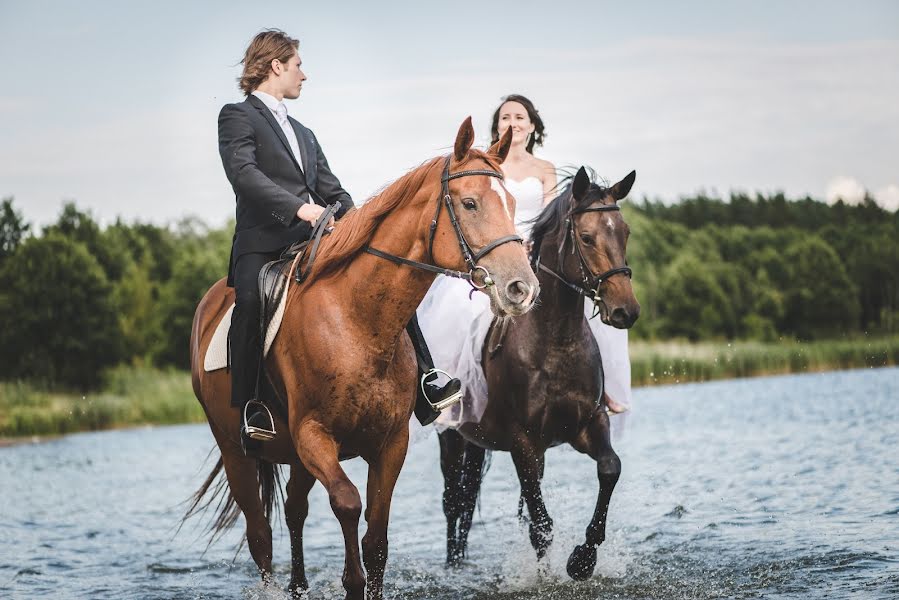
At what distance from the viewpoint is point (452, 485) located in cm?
961

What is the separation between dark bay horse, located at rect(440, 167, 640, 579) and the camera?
24.2 ft

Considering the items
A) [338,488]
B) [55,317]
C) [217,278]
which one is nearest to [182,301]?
[217,278]

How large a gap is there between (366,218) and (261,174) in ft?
3.22

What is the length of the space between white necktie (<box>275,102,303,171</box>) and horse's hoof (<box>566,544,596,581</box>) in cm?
345

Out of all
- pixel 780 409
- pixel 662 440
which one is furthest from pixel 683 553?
pixel 780 409

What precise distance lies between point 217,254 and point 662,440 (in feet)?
147

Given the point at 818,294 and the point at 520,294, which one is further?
the point at 818,294

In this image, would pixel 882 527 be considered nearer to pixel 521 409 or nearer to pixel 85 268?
pixel 521 409

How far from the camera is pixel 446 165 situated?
5320mm

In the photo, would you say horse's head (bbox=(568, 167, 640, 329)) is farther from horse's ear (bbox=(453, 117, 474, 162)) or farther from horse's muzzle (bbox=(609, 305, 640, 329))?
horse's ear (bbox=(453, 117, 474, 162))

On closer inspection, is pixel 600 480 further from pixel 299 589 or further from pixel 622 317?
pixel 299 589

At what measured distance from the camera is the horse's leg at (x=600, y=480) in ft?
25.0

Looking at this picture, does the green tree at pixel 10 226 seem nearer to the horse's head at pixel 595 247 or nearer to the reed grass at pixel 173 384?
the reed grass at pixel 173 384

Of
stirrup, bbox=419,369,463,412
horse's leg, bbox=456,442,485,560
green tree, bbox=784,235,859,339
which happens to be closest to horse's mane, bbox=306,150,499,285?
stirrup, bbox=419,369,463,412
